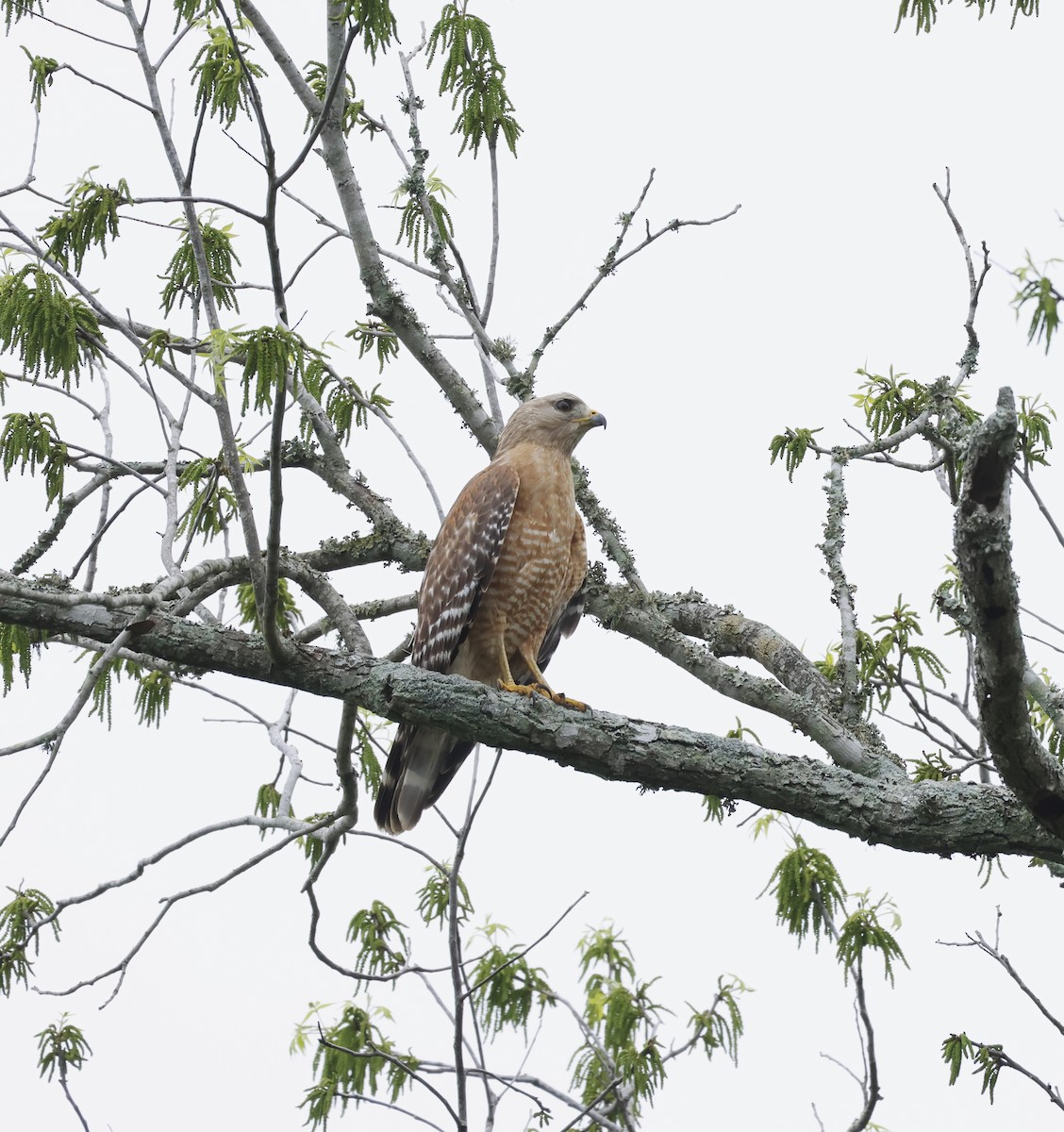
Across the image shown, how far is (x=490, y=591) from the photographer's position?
5.17 m

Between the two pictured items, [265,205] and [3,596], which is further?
[3,596]

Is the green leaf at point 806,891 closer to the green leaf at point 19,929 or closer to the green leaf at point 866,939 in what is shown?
the green leaf at point 866,939

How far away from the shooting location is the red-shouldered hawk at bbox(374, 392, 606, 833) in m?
5.09

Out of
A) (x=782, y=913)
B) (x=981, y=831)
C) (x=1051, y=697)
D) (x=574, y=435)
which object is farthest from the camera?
(x=574, y=435)

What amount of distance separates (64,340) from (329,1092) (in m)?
3.32

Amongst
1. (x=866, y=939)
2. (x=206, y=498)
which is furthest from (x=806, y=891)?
(x=206, y=498)

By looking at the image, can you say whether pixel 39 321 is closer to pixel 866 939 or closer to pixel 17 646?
pixel 17 646

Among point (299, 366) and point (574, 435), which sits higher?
point (574, 435)

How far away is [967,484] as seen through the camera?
2.73 meters

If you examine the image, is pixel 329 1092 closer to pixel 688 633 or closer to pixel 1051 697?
pixel 688 633

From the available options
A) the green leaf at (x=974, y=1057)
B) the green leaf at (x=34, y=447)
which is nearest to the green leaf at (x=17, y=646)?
the green leaf at (x=34, y=447)

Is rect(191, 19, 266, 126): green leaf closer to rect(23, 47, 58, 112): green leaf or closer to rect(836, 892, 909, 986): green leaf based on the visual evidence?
rect(23, 47, 58, 112): green leaf

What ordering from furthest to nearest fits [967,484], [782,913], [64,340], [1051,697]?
[782,913], [64,340], [1051,697], [967,484]

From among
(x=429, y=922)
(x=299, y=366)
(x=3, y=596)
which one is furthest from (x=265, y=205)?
(x=429, y=922)
